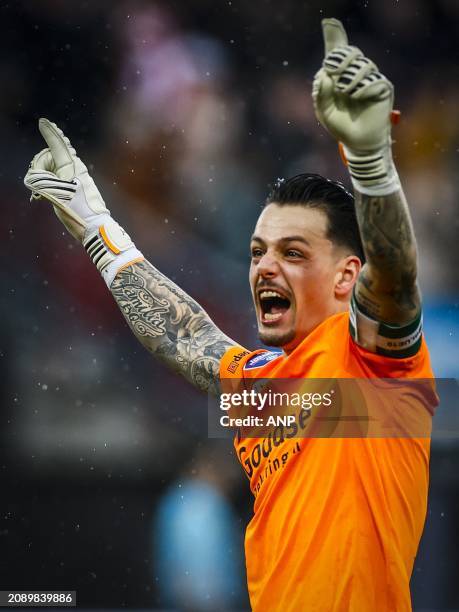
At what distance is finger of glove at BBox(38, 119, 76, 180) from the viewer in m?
3.52

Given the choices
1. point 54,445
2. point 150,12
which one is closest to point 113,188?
Result: point 150,12

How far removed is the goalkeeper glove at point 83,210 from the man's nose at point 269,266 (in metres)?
0.85

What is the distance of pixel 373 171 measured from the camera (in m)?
1.98

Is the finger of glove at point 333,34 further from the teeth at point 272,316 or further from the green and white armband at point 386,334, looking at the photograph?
the teeth at point 272,316

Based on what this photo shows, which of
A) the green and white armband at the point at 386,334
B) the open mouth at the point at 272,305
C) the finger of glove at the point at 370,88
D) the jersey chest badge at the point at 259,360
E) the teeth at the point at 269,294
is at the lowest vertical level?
the green and white armband at the point at 386,334

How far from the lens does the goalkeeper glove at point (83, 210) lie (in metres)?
3.41

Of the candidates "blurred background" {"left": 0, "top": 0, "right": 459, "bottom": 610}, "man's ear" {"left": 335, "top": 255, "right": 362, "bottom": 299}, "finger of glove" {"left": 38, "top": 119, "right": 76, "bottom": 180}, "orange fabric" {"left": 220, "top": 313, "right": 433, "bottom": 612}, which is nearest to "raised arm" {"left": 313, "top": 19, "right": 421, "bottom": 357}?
"orange fabric" {"left": 220, "top": 313, "right": 433, "bottom": 612}

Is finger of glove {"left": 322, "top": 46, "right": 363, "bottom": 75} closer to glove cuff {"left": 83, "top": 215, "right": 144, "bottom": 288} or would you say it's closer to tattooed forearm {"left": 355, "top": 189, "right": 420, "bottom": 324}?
tattooed forearm {"left": 355, "top": 189, "right": 420, "bottom": 324}

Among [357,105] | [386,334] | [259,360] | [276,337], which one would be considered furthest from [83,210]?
[357,105]

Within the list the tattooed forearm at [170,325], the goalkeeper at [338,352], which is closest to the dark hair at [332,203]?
the goalkeeper at [338,352]

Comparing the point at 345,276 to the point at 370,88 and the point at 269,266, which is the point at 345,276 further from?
the point at 370,88

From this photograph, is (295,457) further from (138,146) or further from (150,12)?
(150,12)

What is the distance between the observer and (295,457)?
8.37 feet

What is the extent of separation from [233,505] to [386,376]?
13.9ft
